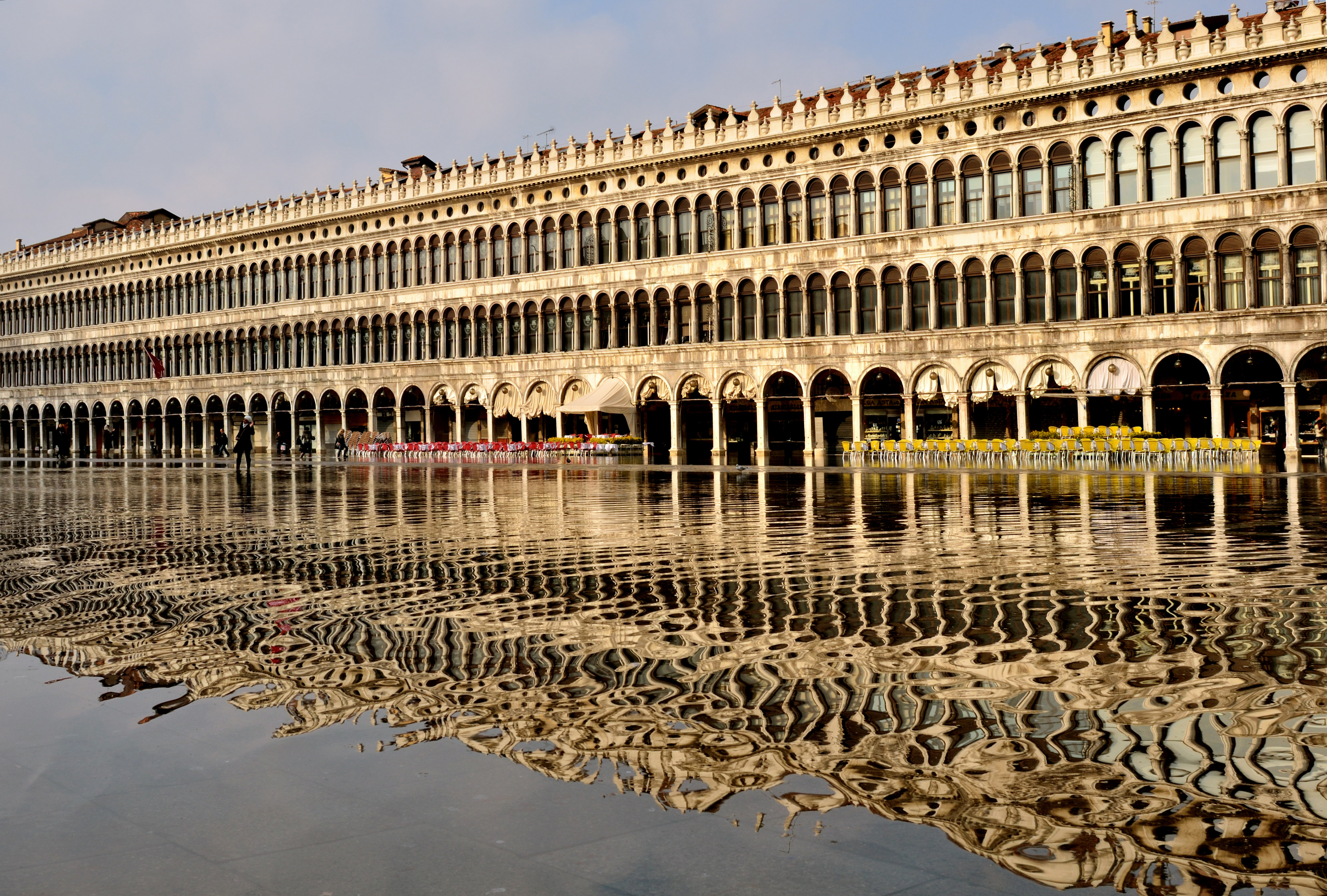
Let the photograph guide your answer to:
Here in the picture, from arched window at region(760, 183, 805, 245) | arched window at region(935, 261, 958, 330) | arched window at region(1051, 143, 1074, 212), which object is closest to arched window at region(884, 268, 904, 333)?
arched window at region(935, 261, 958, 330)

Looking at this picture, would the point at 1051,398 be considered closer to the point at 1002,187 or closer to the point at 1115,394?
the point at 1115,394

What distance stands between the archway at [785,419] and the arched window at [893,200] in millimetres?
7282

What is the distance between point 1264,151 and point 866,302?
1468 cm

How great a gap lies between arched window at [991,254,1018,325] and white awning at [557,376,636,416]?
15.9 meters

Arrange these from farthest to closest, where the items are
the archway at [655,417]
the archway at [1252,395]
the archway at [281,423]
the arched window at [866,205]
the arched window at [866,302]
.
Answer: the archway at [281,423] < the archway at [655,417] < the arched window at [866,302] < the arched window at [866,205] < the archway at [1252,395]

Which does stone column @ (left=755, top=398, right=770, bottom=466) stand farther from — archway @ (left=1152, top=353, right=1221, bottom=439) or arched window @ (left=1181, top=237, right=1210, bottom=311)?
arched window @ (left=1181, top=237, right=1210, bottom=311)

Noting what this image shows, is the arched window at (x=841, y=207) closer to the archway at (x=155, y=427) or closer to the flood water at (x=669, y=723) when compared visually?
the flood water at (x=669, y=723)

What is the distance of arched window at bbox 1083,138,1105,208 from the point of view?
41875 millimetres

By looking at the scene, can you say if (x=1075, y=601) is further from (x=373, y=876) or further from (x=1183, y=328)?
(x=1183, y=328)

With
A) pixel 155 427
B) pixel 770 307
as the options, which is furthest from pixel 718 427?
pixel 155 427

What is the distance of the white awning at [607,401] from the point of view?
50344 millimetres

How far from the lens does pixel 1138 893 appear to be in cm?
303

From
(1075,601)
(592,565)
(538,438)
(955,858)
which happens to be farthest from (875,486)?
(538,438)

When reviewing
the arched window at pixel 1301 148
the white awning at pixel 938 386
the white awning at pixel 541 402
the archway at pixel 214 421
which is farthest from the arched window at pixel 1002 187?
the archway at pixel 214 421
